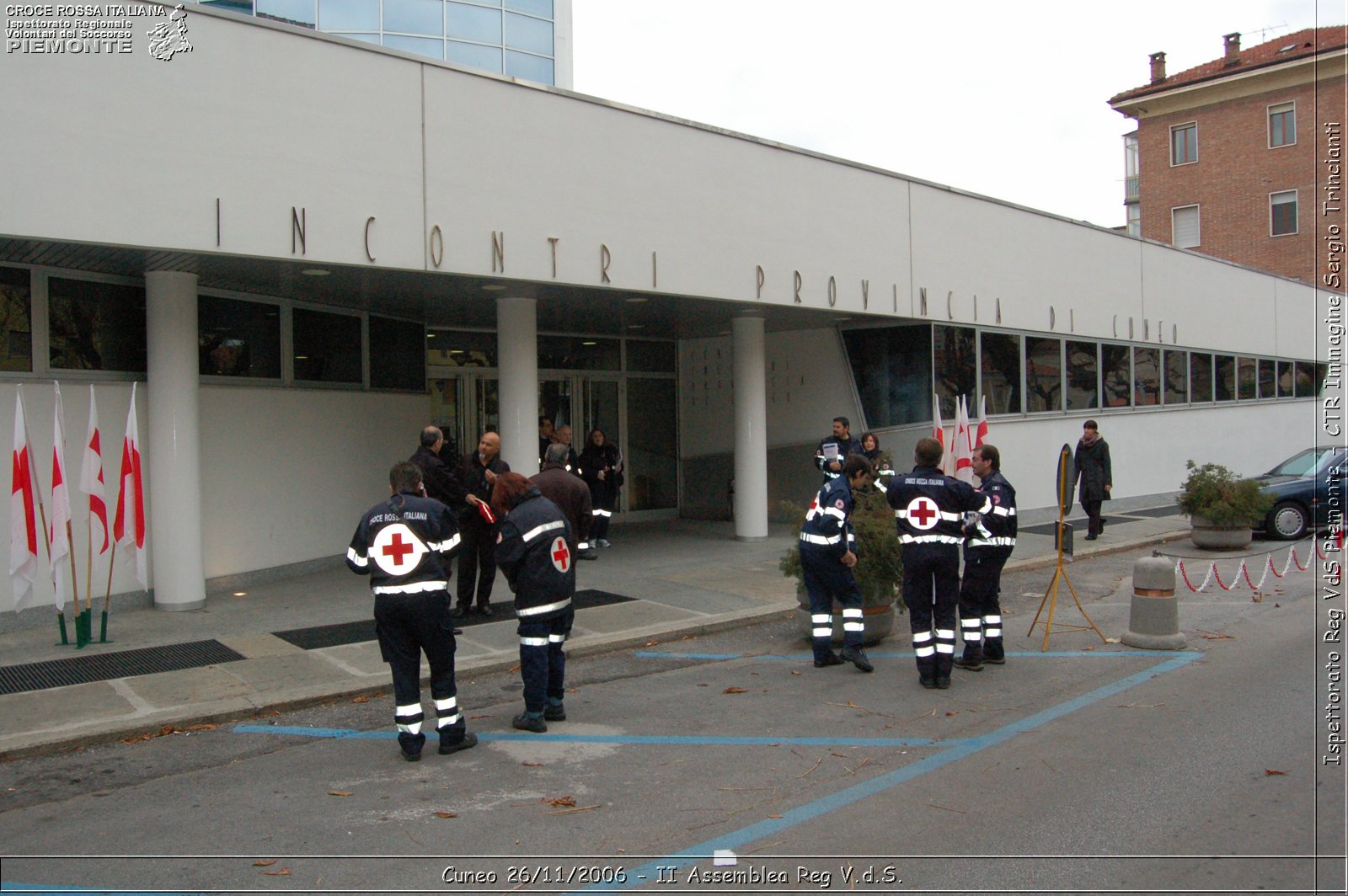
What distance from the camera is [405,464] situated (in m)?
6.62

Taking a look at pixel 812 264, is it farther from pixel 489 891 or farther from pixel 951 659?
pixel 489 891

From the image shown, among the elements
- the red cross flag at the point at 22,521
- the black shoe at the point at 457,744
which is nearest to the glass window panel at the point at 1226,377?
the black shoe at the point at 457,744

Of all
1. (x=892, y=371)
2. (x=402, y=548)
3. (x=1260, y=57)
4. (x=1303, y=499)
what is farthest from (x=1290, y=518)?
(x=1260, y=57)

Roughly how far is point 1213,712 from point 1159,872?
2888mm

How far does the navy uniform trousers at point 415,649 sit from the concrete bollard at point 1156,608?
241 inches

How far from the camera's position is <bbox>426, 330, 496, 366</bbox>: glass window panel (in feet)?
51.5

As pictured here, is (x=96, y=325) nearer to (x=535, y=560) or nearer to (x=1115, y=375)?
(x=535, y=560)

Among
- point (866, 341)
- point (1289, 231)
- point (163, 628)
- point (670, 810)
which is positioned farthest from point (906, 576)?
point (1289, 231)

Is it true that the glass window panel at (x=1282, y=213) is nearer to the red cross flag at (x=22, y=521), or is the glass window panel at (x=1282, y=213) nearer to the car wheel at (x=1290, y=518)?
the car wheel at (x=1290, y=518)

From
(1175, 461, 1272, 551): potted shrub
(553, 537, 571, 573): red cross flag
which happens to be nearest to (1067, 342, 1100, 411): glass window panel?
(1175, 461, 1272, 551): potted shrub

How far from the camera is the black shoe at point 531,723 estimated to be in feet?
22.1

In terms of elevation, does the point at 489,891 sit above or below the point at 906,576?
below

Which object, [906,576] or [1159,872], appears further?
[906,576]

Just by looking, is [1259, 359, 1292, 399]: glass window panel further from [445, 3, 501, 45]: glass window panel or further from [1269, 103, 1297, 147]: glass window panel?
[445, 3, 501, 45]: glass window panel
